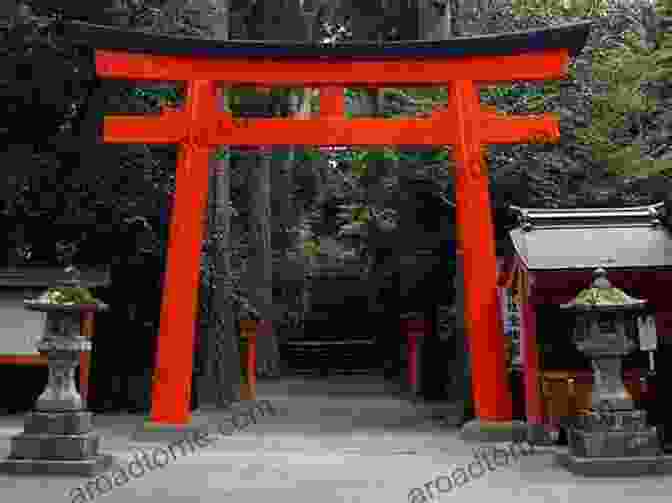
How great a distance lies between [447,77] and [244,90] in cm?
1005

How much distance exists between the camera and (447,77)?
1105 centimetres

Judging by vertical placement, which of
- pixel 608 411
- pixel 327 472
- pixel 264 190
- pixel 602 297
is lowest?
pixel 327 472

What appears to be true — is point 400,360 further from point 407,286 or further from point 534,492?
point 534,492

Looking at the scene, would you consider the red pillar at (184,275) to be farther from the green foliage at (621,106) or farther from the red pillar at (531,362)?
the green foliage at (621,106)

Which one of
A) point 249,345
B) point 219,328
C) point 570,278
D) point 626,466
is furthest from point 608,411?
point 249,345

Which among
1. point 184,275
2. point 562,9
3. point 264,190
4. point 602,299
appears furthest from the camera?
point 264,190

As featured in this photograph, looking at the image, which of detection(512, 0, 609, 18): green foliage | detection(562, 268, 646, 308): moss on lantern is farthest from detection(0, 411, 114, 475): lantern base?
detection(512, 0, 609, 18): green foliage

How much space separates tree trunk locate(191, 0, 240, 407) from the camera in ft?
46.8

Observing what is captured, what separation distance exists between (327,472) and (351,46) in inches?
221

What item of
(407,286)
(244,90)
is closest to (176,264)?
(407,286)

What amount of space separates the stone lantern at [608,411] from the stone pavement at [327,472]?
211 millimetres

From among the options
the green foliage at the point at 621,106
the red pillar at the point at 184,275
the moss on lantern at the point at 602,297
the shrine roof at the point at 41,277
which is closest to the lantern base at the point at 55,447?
the red pillar at the point at 184,275

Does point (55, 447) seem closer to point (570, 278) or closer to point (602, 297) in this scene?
point (602, 297)

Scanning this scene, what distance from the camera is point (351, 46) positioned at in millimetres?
10805
